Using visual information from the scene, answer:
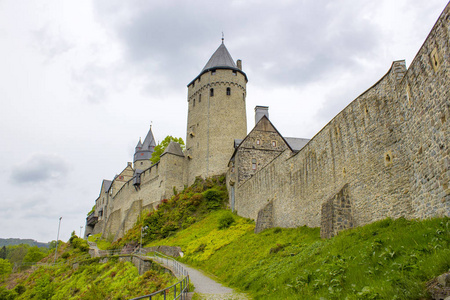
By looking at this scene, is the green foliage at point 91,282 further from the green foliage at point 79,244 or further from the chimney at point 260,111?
the chimney at point 260,111

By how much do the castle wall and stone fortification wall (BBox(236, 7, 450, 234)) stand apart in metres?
25.3

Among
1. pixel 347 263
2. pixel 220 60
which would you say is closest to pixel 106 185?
pixel 220 60

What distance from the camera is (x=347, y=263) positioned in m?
8.91

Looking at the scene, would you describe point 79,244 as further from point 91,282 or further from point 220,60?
point 220,60

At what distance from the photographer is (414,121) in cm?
1008

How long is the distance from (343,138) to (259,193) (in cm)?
1177

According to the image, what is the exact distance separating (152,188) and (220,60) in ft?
68.8

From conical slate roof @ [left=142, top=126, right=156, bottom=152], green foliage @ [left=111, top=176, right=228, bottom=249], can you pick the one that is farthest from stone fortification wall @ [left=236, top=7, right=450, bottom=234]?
conical slate roof @ [left=142, top=126, right=156, bottom=152]

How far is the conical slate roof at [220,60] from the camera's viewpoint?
49.2 meters

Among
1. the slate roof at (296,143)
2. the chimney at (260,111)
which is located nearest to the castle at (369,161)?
the slate roof at (296,143)

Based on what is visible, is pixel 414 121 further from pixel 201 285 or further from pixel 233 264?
pixel 233 264

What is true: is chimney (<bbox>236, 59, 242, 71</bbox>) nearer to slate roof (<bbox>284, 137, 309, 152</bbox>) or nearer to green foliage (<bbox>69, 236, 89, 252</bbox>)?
slate roof (<bbox>284, 137, 309, 152</bbox>)

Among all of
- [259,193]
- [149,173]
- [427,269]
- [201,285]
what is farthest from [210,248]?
[149,173]

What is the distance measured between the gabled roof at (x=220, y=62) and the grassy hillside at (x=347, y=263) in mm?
33901
